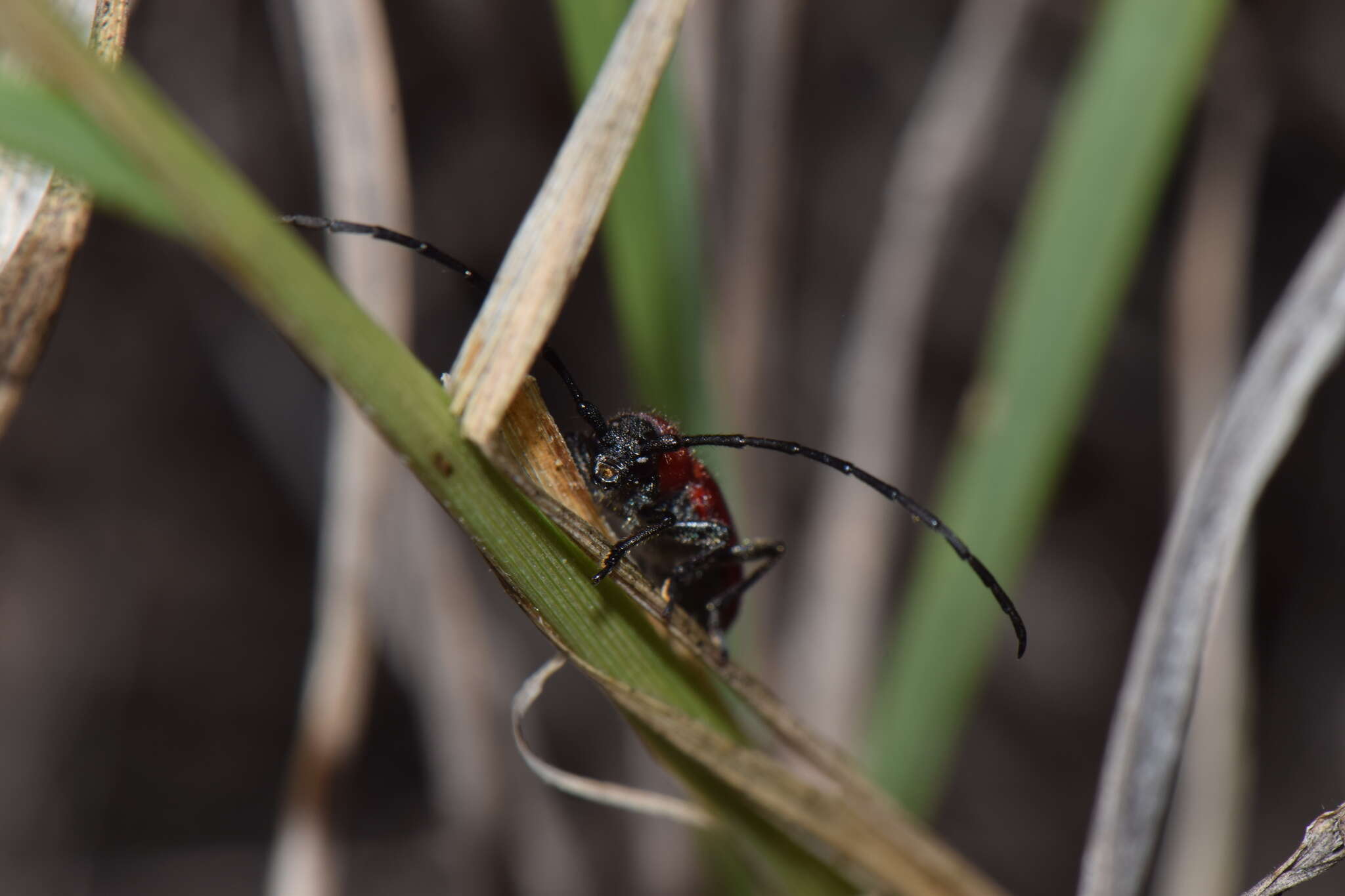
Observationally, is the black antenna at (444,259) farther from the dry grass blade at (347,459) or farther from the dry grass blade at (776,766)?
the dry grass blade at (347,459)

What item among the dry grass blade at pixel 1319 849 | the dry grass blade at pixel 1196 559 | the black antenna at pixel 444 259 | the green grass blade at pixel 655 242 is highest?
the green grass blade at pixel 655 242

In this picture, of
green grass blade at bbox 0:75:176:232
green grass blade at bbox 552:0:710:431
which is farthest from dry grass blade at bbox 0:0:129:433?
green grass blade at bbox 552:0:710:431

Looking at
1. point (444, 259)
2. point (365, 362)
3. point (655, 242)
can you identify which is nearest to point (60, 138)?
point (365, 362)

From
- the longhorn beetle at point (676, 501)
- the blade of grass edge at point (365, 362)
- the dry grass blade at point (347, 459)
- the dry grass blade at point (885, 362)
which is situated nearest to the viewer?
the blade of grass edge at point (365, 362)

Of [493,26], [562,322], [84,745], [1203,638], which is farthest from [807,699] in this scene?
[84,745]

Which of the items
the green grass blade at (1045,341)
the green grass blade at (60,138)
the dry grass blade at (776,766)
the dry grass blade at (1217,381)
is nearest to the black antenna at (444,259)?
the dry grass blade at (776,766)

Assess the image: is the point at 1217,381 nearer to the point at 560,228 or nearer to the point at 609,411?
the point at 609,411
